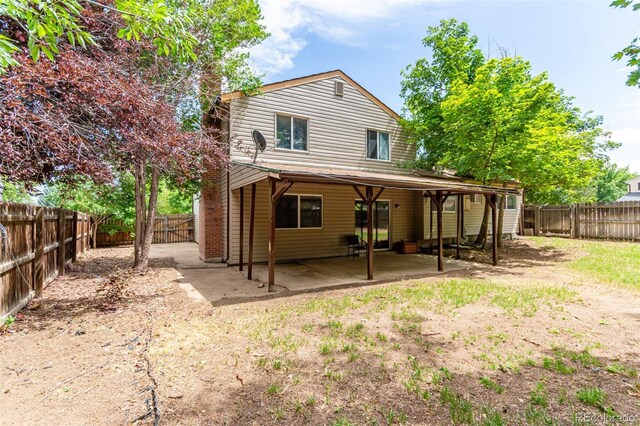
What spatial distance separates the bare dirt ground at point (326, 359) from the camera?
2686mm

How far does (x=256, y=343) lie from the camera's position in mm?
4059

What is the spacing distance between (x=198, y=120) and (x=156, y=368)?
8.46 m

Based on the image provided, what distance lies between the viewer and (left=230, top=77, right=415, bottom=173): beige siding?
9.84 m

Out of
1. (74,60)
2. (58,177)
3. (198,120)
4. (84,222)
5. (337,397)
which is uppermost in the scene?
(198,120)

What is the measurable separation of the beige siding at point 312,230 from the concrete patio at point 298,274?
409mm

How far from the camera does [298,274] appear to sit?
859 centimetres

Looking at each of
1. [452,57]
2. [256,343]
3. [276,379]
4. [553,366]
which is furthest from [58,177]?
[452,57]

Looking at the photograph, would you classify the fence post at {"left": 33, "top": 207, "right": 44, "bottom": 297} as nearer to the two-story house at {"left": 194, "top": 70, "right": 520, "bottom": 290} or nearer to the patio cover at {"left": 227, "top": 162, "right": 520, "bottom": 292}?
the patio cover at {"left": 227, "top": 162, "right": 520, "bottom": 292}

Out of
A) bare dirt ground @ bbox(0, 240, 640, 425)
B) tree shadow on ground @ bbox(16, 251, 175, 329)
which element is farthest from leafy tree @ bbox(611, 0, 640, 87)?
tree shadow on ground @ bbox(16, 251, 175, 329)

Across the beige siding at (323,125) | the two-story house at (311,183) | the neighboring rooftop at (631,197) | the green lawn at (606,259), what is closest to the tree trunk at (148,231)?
the two-story house at (311,183)

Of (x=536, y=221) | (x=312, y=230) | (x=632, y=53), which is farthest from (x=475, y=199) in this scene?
(x=632, y=53)

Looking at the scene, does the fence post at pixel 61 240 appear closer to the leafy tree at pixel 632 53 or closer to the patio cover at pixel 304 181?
the patio cover at pixel 304 181

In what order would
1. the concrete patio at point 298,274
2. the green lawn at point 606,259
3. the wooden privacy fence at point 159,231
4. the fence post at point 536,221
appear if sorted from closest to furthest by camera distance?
the concrete patio at point 298,274 < the green lawn at point 606,259 < the wooden privacy fence at point 159,231 < the fence post at point 536,221

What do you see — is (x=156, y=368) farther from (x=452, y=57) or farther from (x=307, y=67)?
(x=452, y=57)
